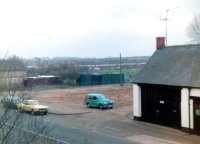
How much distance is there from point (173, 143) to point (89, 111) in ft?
52.1

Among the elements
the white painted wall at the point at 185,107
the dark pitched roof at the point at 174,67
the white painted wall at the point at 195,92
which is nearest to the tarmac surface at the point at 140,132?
the white painted wall at the point at 185,107

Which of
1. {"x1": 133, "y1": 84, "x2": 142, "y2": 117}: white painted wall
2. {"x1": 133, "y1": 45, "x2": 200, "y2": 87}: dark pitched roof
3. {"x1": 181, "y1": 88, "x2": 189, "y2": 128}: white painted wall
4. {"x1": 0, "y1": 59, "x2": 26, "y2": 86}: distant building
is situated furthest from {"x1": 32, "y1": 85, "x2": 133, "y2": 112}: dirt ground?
{"x1": 0, "y1": 59, "x2": 26, "y2": 86}: distant building

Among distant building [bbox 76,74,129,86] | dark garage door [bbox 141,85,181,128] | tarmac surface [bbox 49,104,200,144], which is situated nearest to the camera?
tarmac surface [bbox 49,104,200,144]

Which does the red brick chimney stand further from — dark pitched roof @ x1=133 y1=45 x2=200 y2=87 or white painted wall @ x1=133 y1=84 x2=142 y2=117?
white painted wall @ x1=133 y1=84 x2=142 y2=117

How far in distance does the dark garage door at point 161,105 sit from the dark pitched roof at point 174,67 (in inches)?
23.8

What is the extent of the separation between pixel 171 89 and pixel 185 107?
1.96 m

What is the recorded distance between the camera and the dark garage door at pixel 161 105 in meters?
27.1

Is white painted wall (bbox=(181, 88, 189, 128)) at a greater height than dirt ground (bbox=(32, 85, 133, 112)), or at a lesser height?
greater

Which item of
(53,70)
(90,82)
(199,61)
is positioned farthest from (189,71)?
(53,70)

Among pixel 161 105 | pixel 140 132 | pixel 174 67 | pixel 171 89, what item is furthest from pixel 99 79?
pixel 140 132

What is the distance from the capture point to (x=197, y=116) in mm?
25250

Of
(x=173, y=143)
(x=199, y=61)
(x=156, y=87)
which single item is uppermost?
(x=199, y=61)

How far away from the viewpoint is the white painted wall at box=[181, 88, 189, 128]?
1018 inches

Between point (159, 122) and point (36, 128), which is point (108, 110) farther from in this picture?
point (36, 128)
